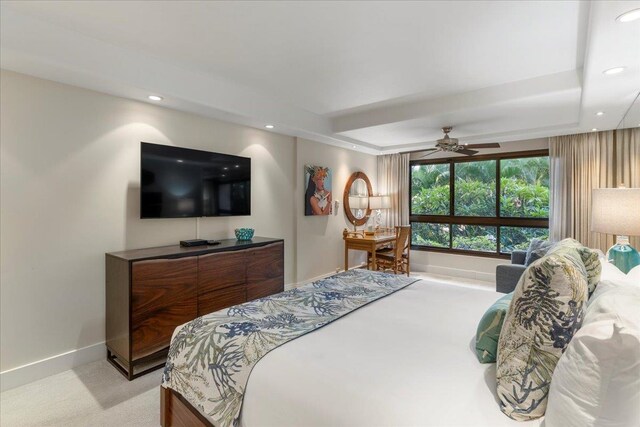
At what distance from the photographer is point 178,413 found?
1.74 m

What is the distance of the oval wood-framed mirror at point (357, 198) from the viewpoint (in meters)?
5.69

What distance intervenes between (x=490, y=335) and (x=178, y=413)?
1.64 m

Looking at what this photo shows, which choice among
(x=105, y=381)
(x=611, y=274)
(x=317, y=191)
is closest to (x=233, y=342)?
(x=105, y=381)

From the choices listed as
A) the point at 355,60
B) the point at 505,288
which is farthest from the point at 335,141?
the point at 505,288

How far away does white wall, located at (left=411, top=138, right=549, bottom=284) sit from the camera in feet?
17.0

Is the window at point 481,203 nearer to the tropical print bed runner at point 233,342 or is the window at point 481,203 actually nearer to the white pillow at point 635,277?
the white pillow at point 635,277

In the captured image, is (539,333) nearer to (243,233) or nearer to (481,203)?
(243,233)

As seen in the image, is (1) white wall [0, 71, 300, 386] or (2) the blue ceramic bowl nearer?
(1) white wall [0, 71, 300, 386]

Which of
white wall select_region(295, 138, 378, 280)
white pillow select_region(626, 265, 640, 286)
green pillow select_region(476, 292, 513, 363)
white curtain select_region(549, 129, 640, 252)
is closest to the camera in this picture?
green pillow select_region(476, 292, 513, 363)

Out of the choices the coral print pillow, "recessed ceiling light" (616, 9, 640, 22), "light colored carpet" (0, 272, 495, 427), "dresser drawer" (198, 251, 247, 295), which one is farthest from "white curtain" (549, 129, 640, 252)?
"light colored carpet" (0, 272, 495, 427)

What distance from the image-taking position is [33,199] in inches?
96.6

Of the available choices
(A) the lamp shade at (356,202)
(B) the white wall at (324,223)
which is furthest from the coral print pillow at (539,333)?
(A) the lamp shade at (356,202)

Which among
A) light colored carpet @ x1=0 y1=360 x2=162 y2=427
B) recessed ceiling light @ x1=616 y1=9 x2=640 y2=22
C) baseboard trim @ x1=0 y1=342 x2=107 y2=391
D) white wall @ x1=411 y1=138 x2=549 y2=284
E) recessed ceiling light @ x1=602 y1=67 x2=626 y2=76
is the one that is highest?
recessed ceiling light @ x1=602 y1=67 x2=626 y2=76

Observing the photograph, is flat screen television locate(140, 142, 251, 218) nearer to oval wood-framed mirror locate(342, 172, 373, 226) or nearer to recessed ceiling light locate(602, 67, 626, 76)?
oval wood-framed mirror locate(342, 172, 373, 226)
